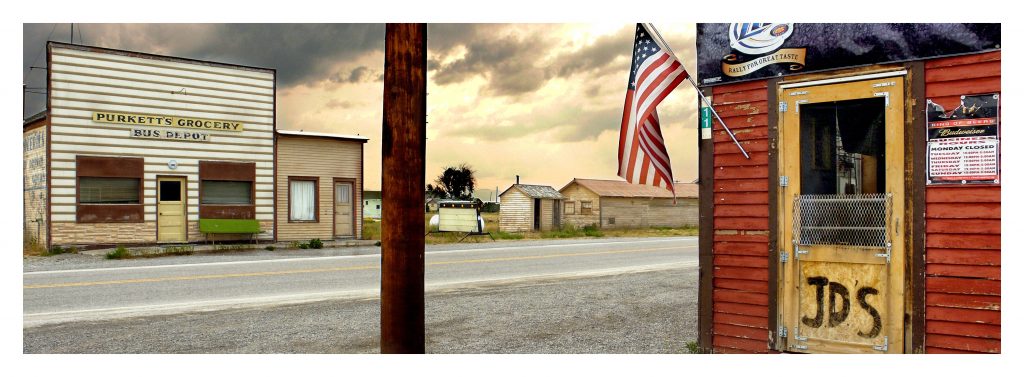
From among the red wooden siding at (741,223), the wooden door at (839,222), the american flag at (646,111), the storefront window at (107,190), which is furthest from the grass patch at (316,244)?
the wooden door at (839,222)

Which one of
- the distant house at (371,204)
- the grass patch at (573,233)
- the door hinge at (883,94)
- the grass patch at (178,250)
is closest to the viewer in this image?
the door hinge at (883,94)

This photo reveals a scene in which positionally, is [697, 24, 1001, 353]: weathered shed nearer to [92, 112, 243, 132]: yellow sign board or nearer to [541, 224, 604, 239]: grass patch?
[92, 112, 243, 132]: yellow sign board

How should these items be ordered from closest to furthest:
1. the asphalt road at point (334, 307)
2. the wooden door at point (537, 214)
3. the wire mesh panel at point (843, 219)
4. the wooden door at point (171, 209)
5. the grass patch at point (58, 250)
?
the wire mesh panel at point (843, 219)
the asphalt road at point (334, 307)
the grass patch at point (58, 250)
the wooden door at point (171, 209)
the wooden door at point (537, 214)

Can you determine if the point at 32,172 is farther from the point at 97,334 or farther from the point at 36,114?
the point at 97,334

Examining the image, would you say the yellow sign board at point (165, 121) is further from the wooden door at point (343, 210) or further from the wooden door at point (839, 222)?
the wooden door at point (839, 222)

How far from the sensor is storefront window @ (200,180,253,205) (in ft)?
82.3

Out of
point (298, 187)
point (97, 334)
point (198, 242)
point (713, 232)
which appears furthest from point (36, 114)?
point (713, 232)

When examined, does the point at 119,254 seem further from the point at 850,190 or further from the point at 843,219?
the point at 843,219

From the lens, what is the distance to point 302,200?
27484 millimetres

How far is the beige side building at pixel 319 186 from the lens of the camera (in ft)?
88.6

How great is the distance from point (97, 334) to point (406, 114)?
6.49 metres

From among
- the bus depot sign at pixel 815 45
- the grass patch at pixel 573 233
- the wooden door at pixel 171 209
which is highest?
the bus depot sign at pixel 815 45

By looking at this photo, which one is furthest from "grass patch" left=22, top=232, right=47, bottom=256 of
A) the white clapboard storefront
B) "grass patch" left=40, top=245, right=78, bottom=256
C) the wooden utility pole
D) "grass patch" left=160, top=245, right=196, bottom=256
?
the wooden utility pole

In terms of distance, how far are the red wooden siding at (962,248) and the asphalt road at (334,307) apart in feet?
9.11
